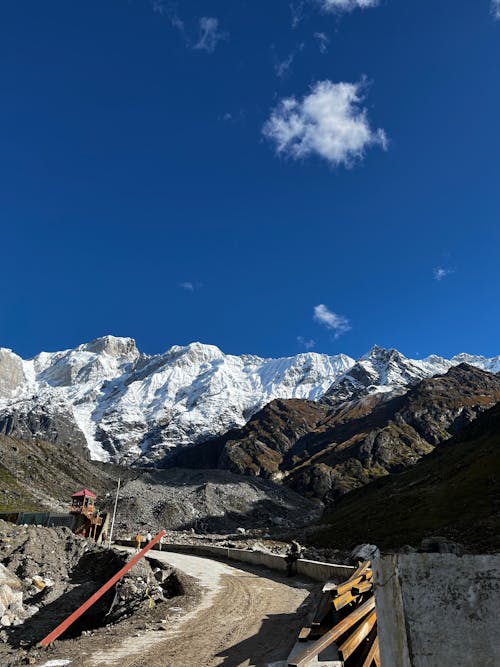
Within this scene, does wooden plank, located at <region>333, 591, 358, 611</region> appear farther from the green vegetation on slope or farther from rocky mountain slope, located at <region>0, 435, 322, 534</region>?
the green vegetation on slope

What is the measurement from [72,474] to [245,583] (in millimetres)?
146731

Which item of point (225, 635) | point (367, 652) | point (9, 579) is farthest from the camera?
point (9, 579)

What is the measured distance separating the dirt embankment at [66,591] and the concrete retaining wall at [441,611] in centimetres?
1235

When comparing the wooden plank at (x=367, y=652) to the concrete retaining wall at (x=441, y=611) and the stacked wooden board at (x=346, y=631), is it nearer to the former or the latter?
the stacked wooden board at (x=346, y=631)

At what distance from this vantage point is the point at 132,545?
60.7m

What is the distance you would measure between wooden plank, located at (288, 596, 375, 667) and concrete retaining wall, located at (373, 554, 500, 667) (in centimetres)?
553

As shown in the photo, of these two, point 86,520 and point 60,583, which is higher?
point 86,520

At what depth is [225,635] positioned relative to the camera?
→ 14.2 metres

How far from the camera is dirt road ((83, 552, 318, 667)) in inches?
467

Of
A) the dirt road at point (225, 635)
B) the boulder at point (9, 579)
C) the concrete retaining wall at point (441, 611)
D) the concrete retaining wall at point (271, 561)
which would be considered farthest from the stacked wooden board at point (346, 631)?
the boulder at point (9, 579)

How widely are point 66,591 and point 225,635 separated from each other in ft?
62.2

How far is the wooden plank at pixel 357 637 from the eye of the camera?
929cm

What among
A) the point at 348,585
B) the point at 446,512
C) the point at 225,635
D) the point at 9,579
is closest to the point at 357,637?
the point at 348,585

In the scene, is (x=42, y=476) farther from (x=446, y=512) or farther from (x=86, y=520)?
(x=446, y=512)
